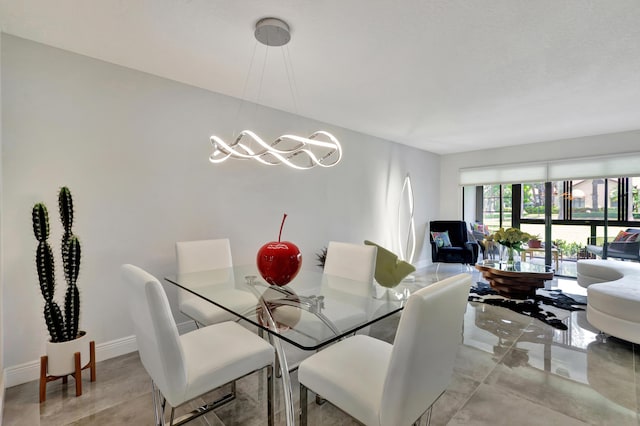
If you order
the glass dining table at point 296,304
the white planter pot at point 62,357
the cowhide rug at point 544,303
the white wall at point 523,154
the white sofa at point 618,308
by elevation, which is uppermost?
the white wall at point 523,154

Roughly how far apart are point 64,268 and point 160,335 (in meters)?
1.36

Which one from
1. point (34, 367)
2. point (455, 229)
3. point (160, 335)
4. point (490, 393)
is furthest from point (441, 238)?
point (34, 367)

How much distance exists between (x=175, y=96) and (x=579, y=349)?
4.25 metres

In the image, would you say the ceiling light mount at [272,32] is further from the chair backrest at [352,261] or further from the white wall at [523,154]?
the white wall at [523,154]

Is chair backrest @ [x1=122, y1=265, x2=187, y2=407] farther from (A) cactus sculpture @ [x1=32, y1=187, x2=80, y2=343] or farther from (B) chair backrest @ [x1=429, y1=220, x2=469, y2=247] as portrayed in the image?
(B) chair backrest @ [x1=429, y1=220, x2=469, y2=247]

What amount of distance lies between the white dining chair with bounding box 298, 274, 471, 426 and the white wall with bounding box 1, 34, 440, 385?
6.52 ft

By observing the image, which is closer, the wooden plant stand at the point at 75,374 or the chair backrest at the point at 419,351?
the chair backrest at the point at 419,351

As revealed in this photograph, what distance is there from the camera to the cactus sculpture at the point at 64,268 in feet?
6.37

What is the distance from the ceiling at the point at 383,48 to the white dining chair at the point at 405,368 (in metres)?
1.65

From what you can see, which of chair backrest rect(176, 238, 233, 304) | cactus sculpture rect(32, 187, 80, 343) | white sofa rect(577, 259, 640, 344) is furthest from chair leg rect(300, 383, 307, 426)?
white sofa rect(577, 259, 640, 344)

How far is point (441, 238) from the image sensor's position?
5504mm

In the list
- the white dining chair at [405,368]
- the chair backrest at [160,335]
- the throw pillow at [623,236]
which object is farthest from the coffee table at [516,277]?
the chair backrest at [160,335]

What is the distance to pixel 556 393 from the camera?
199 centimetres

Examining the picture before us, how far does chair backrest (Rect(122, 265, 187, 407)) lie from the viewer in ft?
4.01
